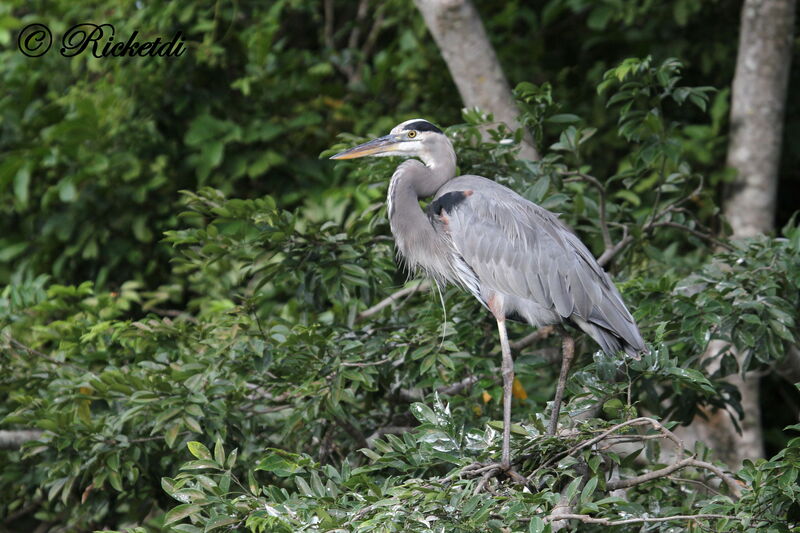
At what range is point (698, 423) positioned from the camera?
5.71 metres

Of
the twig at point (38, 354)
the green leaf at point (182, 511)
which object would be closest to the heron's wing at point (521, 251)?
the green leaf at point (182, 511)

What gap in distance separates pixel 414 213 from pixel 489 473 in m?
1.36

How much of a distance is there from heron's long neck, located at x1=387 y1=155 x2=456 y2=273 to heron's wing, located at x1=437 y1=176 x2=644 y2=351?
0.38 feet

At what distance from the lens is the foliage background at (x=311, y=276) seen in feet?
10.6

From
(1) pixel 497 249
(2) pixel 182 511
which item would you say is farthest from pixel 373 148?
(2) pixel 182 511

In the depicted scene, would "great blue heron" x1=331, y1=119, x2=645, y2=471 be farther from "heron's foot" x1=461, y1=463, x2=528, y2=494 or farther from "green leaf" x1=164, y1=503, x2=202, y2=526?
"green leaf" x1=164, y1=503, x2=202, y2=526

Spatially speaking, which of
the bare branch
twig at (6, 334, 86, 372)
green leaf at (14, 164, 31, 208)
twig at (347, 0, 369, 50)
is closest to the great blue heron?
twig at (6, 334, 86, 372)

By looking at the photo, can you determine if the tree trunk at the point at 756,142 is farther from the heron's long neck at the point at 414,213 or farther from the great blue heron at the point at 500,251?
the heron's long neck at the point at 414,213

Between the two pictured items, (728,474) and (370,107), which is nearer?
(728,474)

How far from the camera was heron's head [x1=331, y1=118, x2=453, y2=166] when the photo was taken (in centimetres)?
420

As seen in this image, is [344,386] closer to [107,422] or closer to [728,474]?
[107,422]

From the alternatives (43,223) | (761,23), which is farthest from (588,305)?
(43,223)

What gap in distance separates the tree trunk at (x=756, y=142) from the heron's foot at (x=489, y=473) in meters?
2.82

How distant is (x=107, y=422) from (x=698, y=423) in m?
3.43
